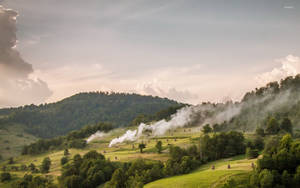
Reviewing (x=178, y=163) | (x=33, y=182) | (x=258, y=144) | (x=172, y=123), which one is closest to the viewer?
(x=178, y=163)

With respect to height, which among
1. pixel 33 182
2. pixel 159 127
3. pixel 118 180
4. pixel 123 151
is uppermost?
pixel 159 127

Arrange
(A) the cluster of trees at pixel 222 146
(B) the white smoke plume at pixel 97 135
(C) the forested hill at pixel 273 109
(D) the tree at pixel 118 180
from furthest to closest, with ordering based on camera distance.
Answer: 1. (B) the white smoke plume at pixel 97 135
2. (C) the forested hill at pixel 273 109
3. (A) the cluster of trees at pixel 222 146
4. (D) the tree at pixel 118 180

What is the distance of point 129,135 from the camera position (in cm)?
15650

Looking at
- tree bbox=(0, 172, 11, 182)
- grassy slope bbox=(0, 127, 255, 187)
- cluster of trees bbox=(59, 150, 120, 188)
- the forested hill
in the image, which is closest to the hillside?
the forested hill

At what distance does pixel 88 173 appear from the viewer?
321ft

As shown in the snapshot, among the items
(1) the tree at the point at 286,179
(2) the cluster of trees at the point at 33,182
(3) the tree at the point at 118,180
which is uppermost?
(1) the tree at the point at 286,179

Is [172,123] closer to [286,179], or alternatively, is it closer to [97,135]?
[97,135]

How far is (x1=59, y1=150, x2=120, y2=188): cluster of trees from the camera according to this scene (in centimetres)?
9482

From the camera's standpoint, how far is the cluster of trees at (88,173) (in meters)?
94.8

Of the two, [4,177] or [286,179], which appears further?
[4,177]

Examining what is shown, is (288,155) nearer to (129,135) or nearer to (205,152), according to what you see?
(205,152)

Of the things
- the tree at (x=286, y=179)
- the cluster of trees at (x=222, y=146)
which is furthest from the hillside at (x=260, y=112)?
the tree at (x=286, y=179)

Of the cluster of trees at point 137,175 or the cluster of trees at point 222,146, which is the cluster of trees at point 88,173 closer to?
the cluster of trees at point 137,175

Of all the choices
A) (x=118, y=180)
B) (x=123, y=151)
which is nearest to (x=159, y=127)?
(x=123, y=151)
